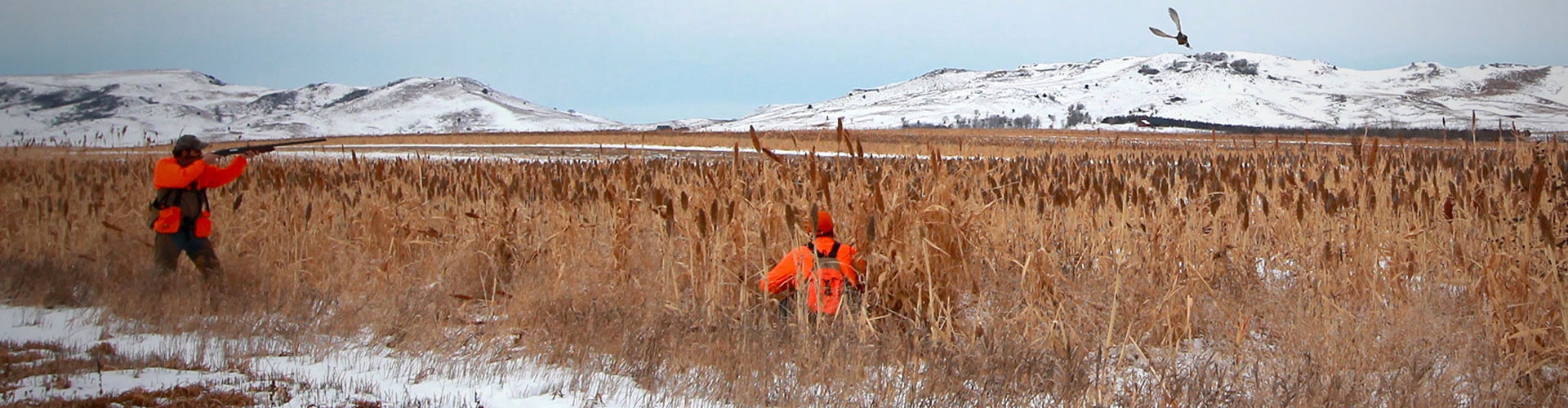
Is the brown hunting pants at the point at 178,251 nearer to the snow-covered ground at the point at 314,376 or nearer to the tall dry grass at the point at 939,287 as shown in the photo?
the tall dry grass at the point at 939,287

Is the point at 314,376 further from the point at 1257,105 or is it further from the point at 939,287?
the point at 1257,105

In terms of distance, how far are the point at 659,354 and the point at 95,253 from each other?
19.1 feet

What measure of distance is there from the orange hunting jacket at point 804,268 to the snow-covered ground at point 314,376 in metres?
1.22

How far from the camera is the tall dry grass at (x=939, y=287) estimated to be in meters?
3.79

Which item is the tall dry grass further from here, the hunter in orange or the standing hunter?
the standing hunter

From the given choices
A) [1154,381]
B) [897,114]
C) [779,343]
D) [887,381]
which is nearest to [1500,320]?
[1154,381]

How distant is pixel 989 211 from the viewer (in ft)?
23.5

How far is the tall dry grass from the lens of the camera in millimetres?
3789

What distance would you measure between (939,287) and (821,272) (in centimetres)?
74

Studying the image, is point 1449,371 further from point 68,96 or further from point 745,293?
point 68,96

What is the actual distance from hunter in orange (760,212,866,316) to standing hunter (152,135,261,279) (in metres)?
3.64

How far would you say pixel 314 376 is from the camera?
3992 millimetres

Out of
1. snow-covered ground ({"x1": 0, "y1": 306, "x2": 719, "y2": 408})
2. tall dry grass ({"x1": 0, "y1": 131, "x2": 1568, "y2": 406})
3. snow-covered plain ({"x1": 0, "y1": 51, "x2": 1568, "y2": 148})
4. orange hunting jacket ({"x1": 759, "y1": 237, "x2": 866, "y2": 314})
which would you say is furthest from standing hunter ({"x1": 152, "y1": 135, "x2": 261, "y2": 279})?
snow-covered plain ({"x1": 0, "y1": 51, "x2": 1568, "y2": 148})

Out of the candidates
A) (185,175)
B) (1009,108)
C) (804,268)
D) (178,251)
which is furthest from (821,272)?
(1009,108)
